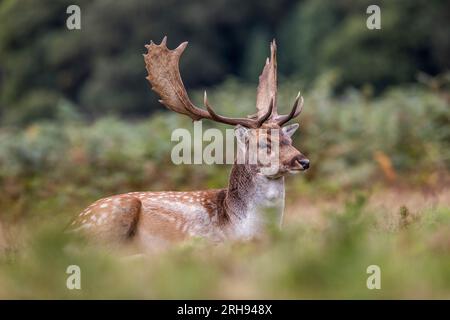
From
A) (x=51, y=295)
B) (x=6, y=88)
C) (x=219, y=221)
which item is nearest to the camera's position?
(x=51, y=295)

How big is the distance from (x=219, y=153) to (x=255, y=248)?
25.8 ft

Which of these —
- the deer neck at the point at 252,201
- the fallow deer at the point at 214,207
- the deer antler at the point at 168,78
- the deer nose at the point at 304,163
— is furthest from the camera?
the deer antler at the point at 168,78

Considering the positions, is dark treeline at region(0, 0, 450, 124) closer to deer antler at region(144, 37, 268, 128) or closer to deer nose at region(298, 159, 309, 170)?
deer antler at region(144, 37, 268, 128)

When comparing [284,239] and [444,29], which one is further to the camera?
[444,29]

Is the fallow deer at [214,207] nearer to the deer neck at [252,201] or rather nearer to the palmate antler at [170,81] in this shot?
the deer neck at [252,201]

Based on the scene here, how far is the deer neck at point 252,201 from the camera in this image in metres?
9.30

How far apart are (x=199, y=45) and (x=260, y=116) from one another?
31669 millimetres

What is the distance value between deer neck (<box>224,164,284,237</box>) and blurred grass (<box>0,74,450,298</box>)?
0.47 m

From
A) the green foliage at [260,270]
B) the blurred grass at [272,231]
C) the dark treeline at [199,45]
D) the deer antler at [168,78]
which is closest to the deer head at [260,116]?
the deer antler at [168,78]

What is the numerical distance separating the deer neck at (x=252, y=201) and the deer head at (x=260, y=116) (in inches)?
3.5

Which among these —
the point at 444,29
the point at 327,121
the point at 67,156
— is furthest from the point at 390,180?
the point at 444,29

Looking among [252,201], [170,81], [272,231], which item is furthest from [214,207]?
[272,231]

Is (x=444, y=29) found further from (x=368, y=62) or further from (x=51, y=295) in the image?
(x=51, y=295)

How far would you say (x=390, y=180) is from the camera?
16.7 metres
